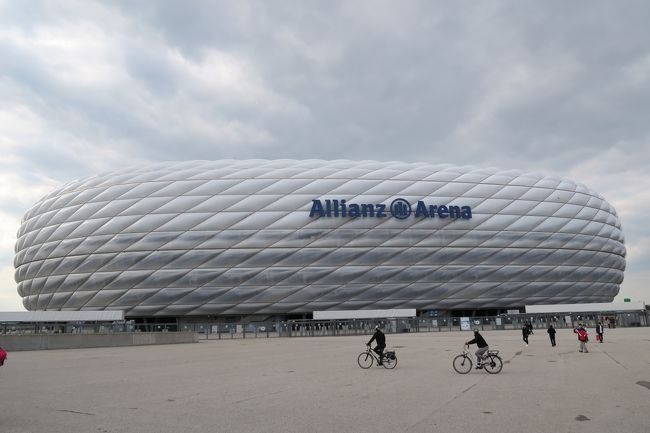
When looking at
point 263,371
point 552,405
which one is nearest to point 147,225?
point 263,371

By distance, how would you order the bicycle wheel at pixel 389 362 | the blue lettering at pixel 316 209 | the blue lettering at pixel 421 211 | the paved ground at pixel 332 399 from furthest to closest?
the blue lettering at pixel 421 211, the blue lettering at pixel 316 209, the bicycle wheel at pixel 389 362, the paved ground at pixel 332 399

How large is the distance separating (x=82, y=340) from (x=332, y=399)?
80.2 feet

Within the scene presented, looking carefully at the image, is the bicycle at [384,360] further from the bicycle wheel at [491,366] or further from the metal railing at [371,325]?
the metal railing at [371,325]

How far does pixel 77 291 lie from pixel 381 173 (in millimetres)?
30977

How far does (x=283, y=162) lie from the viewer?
53.7 metres

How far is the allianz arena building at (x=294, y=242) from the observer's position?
48562mm

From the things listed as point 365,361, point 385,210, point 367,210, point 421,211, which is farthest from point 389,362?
point 421,211

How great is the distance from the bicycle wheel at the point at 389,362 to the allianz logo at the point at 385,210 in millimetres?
34741

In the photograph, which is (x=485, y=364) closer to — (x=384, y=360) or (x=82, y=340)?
(x=384, y=360)

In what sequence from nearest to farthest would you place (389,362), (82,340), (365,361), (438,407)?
1. (438,407)
2. (389,362)
3. (365,361)
4. (82,340)

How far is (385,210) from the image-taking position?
51250 millimetres

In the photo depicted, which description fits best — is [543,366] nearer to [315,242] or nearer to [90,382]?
[90,382]

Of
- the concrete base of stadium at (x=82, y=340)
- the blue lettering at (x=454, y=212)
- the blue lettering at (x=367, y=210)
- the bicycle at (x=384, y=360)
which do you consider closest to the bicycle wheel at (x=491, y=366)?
the bicycle at (x=384, y=360)

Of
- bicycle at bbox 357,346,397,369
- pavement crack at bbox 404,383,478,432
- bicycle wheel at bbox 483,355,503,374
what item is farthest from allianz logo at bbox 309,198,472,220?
pavement crack at bbox 404,383,478,432
